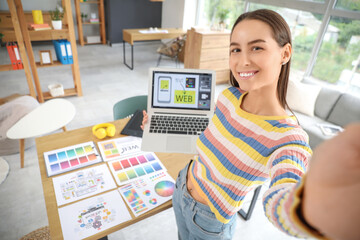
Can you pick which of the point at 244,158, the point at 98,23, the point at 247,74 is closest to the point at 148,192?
the point at 244,158

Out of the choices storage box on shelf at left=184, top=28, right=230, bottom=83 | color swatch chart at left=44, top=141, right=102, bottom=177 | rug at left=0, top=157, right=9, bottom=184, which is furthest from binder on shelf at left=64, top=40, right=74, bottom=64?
color swatch chart at left=44, top=141, right=102, bottom=177

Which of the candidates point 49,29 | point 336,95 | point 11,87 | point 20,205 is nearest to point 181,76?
point 20,205

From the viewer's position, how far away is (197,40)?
476 centimetres

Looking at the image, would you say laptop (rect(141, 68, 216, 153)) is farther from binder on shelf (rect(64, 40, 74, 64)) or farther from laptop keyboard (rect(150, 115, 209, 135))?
binder on shelf (rect(64, 40, 74, 64))

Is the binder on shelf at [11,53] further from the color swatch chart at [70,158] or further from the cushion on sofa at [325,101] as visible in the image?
the cushion on sofa at [325,101]

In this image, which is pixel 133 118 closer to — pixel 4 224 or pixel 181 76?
pixel 181 76

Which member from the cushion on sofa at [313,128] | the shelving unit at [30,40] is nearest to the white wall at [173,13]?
the shelving unit at [30,40]

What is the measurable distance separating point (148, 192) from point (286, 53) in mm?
918

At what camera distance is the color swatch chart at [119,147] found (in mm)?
1418

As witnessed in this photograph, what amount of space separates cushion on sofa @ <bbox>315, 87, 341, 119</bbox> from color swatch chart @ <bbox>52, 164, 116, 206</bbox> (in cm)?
325

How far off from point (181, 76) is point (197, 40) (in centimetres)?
355

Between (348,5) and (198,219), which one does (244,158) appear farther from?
(348,5)

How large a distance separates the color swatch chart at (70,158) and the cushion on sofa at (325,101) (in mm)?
3253

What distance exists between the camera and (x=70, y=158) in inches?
53.3
